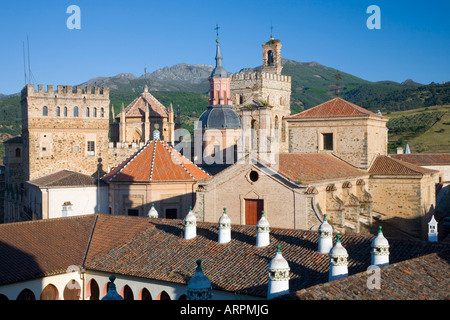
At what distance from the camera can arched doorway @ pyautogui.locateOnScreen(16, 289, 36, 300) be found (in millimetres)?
17938

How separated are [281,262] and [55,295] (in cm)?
897

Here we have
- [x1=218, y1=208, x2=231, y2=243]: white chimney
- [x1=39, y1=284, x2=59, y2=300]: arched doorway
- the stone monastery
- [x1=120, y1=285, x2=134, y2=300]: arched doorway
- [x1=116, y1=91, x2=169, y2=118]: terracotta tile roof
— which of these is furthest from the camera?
[x1=116, y1=91, x2=169, y2=118]: terracotta tile roof

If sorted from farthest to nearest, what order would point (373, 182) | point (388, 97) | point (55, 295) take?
point (388, 97) < point (373, 182) < point (55, 295)

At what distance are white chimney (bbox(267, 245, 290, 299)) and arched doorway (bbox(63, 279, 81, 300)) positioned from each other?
8.36 metres

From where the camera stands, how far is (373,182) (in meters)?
30.8

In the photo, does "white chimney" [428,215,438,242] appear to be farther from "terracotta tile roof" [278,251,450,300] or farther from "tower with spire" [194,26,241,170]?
"tower with spire" [194,26,241,170]

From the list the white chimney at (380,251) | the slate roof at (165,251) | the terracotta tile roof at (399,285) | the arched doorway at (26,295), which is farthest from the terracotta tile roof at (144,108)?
the terracotta tile roof at (399,285)

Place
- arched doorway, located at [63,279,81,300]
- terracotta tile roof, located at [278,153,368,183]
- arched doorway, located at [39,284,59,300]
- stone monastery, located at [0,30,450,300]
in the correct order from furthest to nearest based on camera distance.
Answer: terracotta tile roof, located at [278,153,368,183], arched doorway, located at [63,279,81,300], arched doorway, located at [39,284,59,300], stone monastery, located at [0,30,450,300]

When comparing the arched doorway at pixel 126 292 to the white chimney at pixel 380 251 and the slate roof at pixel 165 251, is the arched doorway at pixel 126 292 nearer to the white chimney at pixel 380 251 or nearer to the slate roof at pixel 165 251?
the slate roof at pixel 165 251

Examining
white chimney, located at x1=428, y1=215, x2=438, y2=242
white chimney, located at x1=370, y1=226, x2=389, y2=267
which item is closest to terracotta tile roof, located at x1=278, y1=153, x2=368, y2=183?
white chimney, located at x1=428, y1=215, x2=438, y2=242

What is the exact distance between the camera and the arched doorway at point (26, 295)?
17.9 meters
